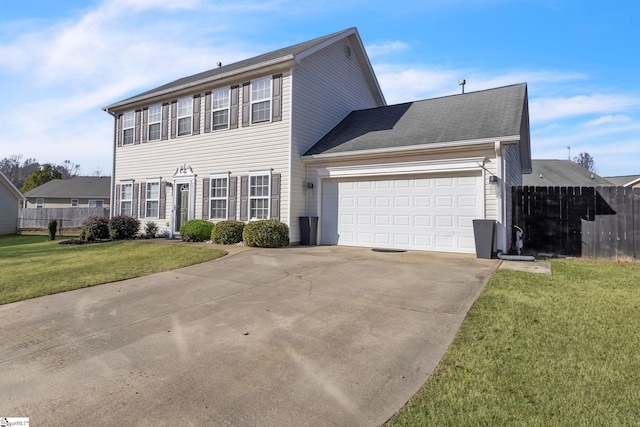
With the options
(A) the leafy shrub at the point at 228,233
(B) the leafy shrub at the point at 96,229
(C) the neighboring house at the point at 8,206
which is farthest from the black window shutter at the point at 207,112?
(C) the neighboring house at the point at 8,206

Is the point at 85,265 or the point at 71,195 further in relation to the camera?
the point at 71,195

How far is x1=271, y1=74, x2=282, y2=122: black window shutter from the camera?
11.9 metres

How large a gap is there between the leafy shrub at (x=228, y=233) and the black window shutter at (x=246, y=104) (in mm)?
3760

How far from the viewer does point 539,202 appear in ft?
33.6

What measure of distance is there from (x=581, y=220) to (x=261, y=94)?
1083cm

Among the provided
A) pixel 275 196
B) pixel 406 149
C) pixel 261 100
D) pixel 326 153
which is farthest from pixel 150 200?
pixel 406 149

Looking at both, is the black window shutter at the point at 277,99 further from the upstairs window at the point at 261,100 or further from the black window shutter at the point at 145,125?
the black window shutter at the point at 145,125

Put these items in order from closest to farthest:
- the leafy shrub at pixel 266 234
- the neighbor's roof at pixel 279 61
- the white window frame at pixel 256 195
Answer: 1. the leafy shrub at pixel 266 234
2. the neighbor's roof at pixel 279 61
3. the white window frame at pixel 256 195

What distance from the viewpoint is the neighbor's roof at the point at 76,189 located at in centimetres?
3809

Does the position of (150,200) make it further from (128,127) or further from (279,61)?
(279,61)

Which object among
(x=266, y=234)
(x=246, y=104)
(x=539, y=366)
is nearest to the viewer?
(x=539, y=366)

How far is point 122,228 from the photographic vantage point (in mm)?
14117

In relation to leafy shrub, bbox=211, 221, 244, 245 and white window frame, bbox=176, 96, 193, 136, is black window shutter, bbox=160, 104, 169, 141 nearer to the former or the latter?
white window frame, bbox=176, 96, 193, 136

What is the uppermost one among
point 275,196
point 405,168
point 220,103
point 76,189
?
point 220,103
